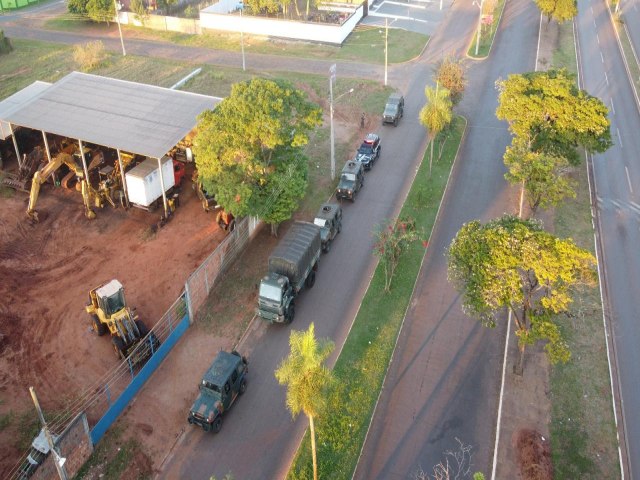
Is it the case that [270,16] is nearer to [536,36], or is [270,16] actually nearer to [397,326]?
[536,36]

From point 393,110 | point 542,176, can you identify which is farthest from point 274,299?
point 393,110

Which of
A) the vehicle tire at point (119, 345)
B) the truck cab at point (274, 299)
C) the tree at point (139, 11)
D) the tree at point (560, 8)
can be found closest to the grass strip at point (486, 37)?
the tree at point (560, 8)

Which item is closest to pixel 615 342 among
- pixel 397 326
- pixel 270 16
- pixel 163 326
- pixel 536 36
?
pixel 397 326

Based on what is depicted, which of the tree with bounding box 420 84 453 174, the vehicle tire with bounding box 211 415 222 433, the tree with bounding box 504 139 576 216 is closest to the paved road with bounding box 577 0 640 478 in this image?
the tree with bounding box 504 139 576 216

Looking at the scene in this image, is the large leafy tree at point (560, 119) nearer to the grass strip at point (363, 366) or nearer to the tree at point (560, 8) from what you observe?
the grass strip at point (363, 366)

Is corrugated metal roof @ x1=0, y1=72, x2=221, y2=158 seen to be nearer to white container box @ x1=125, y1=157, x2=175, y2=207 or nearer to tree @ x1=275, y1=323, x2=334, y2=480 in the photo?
white container box @ x1=125, y1=157, x2=175, y2=207

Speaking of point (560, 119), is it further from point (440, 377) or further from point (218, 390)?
point (218, 390)
